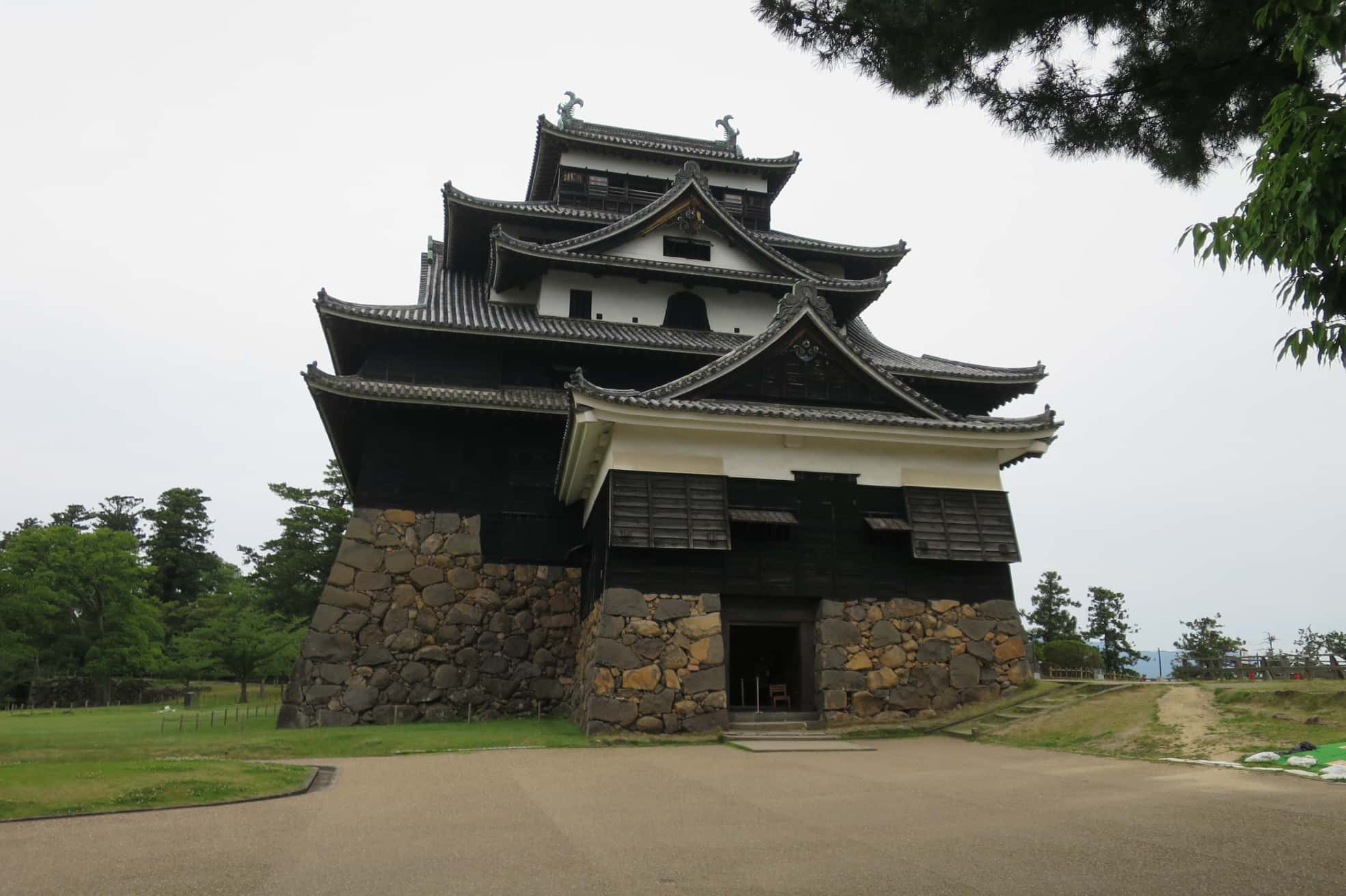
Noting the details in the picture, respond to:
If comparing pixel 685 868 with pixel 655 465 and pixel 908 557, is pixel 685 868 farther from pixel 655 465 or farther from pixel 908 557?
pixel 908 557

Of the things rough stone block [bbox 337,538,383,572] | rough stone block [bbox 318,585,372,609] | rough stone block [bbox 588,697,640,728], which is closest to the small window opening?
rough stone block [bbox 337,538,383,572]

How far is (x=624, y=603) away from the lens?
41.8 ft

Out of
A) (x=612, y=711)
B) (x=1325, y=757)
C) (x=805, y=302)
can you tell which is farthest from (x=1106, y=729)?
(x=805, y=302)

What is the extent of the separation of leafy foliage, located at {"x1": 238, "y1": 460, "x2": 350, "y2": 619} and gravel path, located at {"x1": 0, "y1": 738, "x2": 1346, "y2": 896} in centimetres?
3156

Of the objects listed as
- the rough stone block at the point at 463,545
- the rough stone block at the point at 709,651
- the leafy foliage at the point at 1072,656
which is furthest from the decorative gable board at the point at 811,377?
the leafy foliage at the point at 1072,656

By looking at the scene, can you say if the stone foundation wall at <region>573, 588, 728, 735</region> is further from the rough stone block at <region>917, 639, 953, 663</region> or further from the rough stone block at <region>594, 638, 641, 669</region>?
the rough stone block at <region>917, 639, 953, 663</region>

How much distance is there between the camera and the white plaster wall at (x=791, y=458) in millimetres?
13352

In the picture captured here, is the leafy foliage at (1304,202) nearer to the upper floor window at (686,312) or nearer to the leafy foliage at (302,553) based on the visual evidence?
the upper floor window at (686,312)

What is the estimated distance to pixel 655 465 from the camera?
13.3 meters

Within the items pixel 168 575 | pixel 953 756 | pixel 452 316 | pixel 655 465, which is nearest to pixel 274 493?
pixel 168 575

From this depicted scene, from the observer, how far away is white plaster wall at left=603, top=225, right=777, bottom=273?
71.8ft

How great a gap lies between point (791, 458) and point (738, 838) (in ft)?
28.9

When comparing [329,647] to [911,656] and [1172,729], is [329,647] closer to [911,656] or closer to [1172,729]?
[911,656]

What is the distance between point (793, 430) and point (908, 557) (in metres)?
3.06
